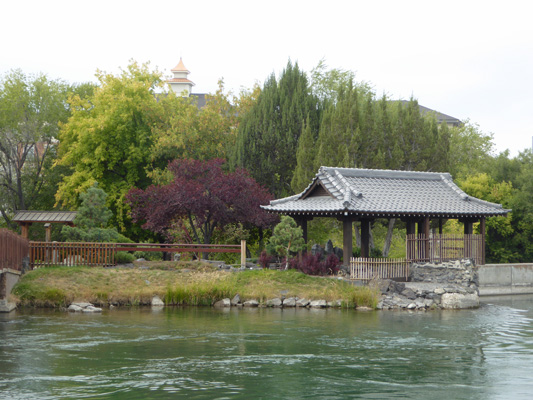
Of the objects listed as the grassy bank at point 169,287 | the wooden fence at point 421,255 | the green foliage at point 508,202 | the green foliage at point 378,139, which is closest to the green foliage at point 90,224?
the grassy bank at point 169,287

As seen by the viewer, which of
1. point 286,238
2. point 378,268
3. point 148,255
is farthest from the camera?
point 148,255

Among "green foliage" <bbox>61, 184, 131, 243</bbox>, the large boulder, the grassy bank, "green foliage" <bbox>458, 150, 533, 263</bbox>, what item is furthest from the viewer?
→ "green foliage" <bbox>458, 150, 533, 263</bbox>

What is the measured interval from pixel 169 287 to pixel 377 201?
33.8ft

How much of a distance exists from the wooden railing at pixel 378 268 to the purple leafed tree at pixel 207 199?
25.3 ft

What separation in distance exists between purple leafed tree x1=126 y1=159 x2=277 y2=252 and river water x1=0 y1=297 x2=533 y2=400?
977 centimetres

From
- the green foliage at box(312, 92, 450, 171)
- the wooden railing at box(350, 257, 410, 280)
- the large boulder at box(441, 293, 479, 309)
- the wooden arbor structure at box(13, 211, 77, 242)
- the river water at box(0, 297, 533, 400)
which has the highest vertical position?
the green foliage at box(312, 92, 450, 171)

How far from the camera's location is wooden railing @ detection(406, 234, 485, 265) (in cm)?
Answer: 3409

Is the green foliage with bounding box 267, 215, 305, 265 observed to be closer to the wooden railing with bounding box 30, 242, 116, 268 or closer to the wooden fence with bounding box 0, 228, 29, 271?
the wooden railing with bounding box 30, 242, 116, 268

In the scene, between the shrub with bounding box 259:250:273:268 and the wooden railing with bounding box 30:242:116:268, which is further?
the shrub with bounding box 259:250:273:268

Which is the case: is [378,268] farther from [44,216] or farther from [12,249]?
[44,216]

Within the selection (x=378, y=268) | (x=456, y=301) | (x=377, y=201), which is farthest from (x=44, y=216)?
(x=456, y=301)

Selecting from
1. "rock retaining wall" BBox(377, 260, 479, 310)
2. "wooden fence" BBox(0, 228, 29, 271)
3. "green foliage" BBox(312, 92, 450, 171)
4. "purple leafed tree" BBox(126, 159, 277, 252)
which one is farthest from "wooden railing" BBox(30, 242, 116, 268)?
"green foliage" BBox(312, 92, 450, 171)

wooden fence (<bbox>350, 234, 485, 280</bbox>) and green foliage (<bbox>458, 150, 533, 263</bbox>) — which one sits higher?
green foliage (<bbox>458, 150, 533, 263</bbox>)

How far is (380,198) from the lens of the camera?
3362cm
